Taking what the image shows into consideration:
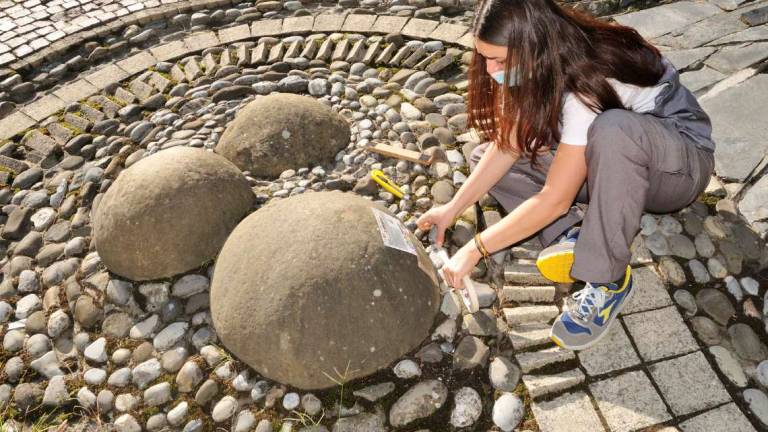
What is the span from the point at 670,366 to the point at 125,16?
191 inches

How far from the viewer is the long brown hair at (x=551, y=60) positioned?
185 cm

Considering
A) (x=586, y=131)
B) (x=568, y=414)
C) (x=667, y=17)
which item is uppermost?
(x=586, y=131)

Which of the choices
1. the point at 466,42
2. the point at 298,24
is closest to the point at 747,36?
the point at 466,42

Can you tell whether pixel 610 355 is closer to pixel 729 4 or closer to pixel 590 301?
pixel 590 301

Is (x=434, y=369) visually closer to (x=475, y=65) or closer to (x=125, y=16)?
(x=475, y=65)

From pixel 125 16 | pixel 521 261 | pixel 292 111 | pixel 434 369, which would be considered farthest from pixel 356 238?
pixel 125 16

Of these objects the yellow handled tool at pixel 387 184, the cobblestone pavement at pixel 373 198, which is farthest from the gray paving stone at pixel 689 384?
the yellow handled tool at pixel 387 184

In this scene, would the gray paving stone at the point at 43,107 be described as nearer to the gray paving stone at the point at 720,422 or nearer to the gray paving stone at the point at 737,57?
the gray paving stone at the point at 720,422

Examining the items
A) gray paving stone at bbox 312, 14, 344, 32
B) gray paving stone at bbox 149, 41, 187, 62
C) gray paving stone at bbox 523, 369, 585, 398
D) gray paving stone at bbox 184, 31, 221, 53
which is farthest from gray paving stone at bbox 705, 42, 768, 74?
gray paving stone at bbox 149, 41, 187, 62

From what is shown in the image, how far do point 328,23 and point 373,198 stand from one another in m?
2.05

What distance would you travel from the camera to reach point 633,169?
207 cm

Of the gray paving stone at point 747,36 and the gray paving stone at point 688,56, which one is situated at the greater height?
the gray paving stone at point 747,36

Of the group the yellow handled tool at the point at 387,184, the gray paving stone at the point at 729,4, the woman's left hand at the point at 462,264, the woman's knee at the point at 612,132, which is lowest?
the yellow handled tool at the point at 387,184

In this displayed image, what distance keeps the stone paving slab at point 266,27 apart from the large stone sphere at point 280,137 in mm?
1288
